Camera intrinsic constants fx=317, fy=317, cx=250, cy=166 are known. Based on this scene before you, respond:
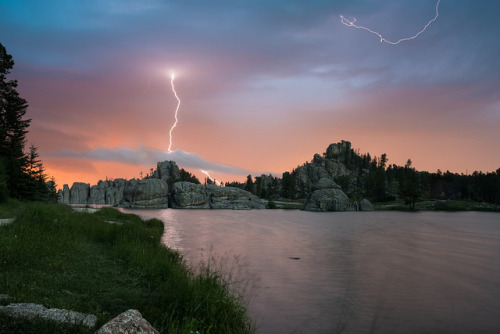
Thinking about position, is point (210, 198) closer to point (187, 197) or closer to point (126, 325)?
point (187, 197)

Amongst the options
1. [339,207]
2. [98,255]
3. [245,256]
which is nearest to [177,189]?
[339,207]

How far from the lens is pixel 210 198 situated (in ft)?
620

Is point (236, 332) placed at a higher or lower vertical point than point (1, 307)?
lower

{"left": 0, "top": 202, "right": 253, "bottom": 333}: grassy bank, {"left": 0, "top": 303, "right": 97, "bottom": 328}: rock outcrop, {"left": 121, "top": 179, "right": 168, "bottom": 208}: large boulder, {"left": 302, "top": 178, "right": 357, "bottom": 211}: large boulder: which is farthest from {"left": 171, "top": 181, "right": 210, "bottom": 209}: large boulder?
{"left": 0, "top": 303, "right": 97, "bottom": 328}: rock outcrop

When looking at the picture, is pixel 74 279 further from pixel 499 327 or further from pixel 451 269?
pixel 451 269

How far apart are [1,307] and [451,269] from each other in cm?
3039

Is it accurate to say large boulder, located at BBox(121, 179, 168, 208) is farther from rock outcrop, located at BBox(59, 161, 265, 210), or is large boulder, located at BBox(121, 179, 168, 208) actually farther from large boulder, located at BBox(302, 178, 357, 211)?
large boulder, located at BBox(302, 178, 357, 211)

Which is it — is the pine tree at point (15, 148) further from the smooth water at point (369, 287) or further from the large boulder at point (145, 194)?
the large boulder at point (145, 194)

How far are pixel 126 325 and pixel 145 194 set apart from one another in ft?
607

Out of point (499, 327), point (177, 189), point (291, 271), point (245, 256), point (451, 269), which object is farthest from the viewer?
point (177, 189)

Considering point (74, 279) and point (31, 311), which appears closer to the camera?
point (31, 311)

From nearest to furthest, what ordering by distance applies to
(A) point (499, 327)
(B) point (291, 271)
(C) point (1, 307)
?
(C) point (1, 307) → (A) point (499, 327) → (B) point (291, 271)

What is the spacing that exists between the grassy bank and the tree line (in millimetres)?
32163

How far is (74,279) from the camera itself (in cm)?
1228
